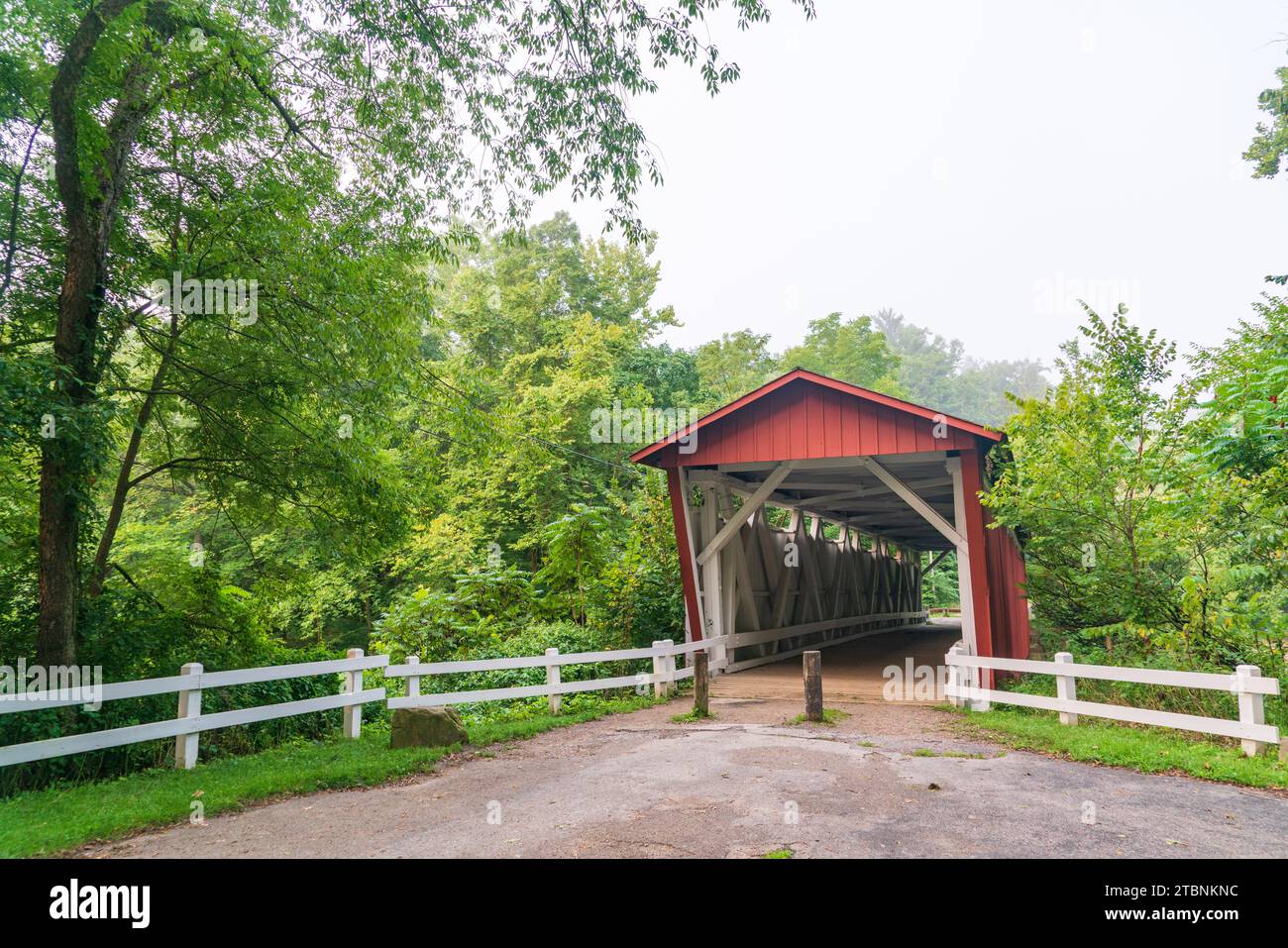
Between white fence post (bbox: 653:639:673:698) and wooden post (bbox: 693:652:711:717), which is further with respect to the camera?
white fence post (bbox: 653:639:673:698)

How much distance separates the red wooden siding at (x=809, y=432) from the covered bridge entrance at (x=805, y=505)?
0.06 ft

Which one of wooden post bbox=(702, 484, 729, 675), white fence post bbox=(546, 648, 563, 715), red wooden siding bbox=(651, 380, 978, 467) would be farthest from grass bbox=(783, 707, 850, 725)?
red wooden siding bbox=(651, 380, 978, 467)

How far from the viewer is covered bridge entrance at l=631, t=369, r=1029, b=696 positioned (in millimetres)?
11456

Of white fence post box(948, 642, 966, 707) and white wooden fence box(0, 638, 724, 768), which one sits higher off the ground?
white wooden fence box(0, 638, 724, 768)

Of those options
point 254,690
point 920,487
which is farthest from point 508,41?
point 920,487

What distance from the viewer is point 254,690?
9.01 metres

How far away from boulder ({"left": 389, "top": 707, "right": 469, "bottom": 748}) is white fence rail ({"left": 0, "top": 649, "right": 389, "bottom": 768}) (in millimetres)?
915

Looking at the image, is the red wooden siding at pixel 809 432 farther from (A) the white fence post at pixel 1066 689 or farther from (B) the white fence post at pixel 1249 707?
(B) the white fence post at pixel 1249 707

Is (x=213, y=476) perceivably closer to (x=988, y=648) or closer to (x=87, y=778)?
(x=87, y=778)

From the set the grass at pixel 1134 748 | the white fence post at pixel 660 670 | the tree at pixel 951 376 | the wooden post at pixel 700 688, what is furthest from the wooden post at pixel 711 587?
the tree at pixel 951 376

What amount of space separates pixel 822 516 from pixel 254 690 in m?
15.2

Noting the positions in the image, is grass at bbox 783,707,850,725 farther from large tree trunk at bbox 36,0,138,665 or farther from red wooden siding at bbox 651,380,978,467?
large tree trunk at bbox 36,0,138,665

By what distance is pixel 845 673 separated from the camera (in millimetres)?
14469

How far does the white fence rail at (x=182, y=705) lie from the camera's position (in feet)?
19.0
